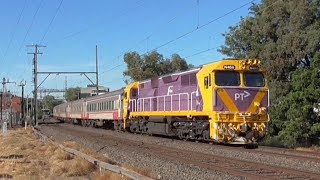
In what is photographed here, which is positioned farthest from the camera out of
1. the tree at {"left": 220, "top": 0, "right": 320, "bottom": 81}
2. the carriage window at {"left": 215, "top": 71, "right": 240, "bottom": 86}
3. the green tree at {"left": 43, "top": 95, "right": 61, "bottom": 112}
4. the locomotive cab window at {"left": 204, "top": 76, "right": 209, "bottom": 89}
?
the green tree at {"left": 43, "top": 95, "right": 61, "bottom": 112}

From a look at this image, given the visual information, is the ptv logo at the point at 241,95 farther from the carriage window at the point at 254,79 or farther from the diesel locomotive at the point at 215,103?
the carriage window at the point at 254,79

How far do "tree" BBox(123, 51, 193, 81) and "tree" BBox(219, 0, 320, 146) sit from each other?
4072 centimetres

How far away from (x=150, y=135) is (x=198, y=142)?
27.9ft

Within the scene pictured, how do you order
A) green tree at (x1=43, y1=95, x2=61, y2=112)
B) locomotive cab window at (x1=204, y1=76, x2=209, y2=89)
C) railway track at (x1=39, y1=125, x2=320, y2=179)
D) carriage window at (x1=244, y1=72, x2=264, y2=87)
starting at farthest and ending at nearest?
green tree at (x1=43, y1=95, x2=61, y2=112) → carriage window at (x1=244, y1=72, x2=264, y2=87) → locomotive cab window at (x1=204, y1=76, x2=209, y2=89) → railway track at (x1=39, y1=125, x2=320, y2=179)

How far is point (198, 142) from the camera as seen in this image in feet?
83.2

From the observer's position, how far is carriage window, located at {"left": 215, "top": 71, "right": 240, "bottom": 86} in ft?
73.8

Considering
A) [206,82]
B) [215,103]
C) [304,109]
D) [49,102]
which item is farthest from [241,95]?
[49,102]

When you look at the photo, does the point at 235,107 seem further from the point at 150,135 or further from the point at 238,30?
the point at 238,30

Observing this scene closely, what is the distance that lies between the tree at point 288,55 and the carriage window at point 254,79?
4.19 metres

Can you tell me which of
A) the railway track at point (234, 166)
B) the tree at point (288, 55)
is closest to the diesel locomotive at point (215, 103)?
the railway track at point (234, 166)

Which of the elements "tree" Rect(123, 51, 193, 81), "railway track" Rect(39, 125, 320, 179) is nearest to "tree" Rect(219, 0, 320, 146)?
"railway track" Rect(39, 125, 320, 179)

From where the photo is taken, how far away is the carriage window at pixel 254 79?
23.0 m

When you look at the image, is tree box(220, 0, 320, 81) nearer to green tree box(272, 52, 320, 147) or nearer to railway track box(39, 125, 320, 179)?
green tree box(272, 52, 320, 147)

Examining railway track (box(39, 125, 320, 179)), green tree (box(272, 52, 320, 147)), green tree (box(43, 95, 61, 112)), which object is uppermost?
green tree (box(43, 95, 61, 112))
